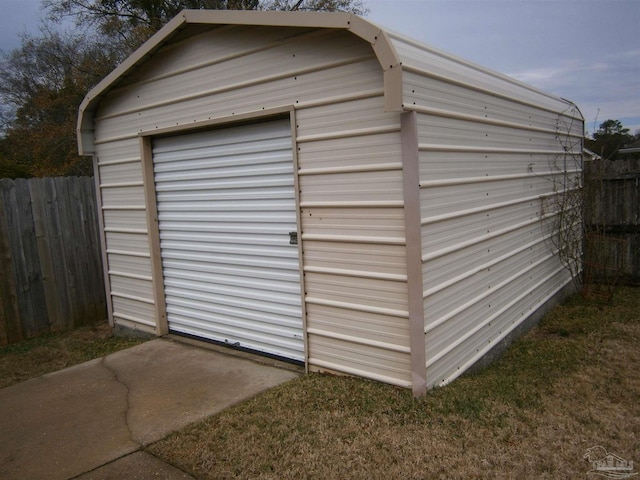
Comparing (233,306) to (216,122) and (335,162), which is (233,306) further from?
(335,162)

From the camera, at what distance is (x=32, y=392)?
177 inches

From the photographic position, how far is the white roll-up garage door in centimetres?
463

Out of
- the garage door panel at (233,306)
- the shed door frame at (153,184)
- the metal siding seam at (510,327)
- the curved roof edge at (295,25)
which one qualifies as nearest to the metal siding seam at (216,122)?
the shed door frame at (153,184)

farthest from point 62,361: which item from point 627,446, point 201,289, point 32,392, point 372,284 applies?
point 627,446

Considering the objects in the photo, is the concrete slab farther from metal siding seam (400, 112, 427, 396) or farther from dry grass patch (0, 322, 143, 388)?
metal siding seam (400, 112, 427, 396)

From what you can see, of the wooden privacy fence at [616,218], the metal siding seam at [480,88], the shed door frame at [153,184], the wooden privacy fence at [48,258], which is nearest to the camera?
the metal siding seam at [480,88]

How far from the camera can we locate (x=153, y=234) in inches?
228

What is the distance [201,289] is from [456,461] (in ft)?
11.4

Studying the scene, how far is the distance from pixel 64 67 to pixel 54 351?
55.0 ft

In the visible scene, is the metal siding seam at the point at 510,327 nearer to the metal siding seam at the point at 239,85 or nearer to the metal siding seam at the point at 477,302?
the metal siding seam at the point at 477,302

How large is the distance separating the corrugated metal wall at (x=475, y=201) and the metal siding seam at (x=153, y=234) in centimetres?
335

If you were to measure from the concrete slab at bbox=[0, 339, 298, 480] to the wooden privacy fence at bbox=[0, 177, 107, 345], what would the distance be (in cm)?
170

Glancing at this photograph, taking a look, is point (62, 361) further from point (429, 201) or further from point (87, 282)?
point (429, 201)

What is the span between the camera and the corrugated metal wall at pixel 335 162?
12.1 feet
